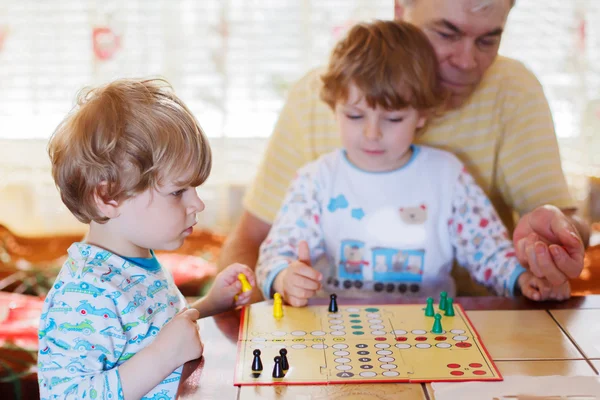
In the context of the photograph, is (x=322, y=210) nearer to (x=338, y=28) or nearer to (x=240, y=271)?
(x=240, y=271)

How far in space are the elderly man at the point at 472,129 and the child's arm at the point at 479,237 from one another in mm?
161

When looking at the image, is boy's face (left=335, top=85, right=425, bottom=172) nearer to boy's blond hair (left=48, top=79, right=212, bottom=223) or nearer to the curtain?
boy's blond hair (left=48, top=79, right=212, bottom=223)

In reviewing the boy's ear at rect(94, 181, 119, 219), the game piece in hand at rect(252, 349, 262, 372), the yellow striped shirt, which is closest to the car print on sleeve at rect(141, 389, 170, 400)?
the game piece in hand at rect(252, 349, 262, 372)

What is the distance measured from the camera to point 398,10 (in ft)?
5.92

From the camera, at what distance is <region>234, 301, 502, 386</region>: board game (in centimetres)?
100

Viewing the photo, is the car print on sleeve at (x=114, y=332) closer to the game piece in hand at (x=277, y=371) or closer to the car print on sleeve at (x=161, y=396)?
the car print on sleeve at (x=161, y=396)

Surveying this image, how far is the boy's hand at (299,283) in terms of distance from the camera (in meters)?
1.29

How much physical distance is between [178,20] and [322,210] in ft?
4.89

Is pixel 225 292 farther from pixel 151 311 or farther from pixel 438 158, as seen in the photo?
pixel 438 158

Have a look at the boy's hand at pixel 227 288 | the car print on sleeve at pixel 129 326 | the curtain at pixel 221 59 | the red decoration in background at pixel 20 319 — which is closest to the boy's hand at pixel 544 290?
the boy's hand at pixel 227 288

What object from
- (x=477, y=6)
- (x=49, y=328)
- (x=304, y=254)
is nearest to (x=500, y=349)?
(x=304, y=254)

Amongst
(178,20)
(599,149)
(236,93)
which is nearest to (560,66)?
(599,149)

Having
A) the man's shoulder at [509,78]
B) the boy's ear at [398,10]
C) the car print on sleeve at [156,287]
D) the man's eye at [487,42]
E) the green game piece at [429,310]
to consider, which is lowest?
the green game piece at [429,310]

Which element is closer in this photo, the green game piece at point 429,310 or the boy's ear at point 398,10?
the green game piece at point 429,310
